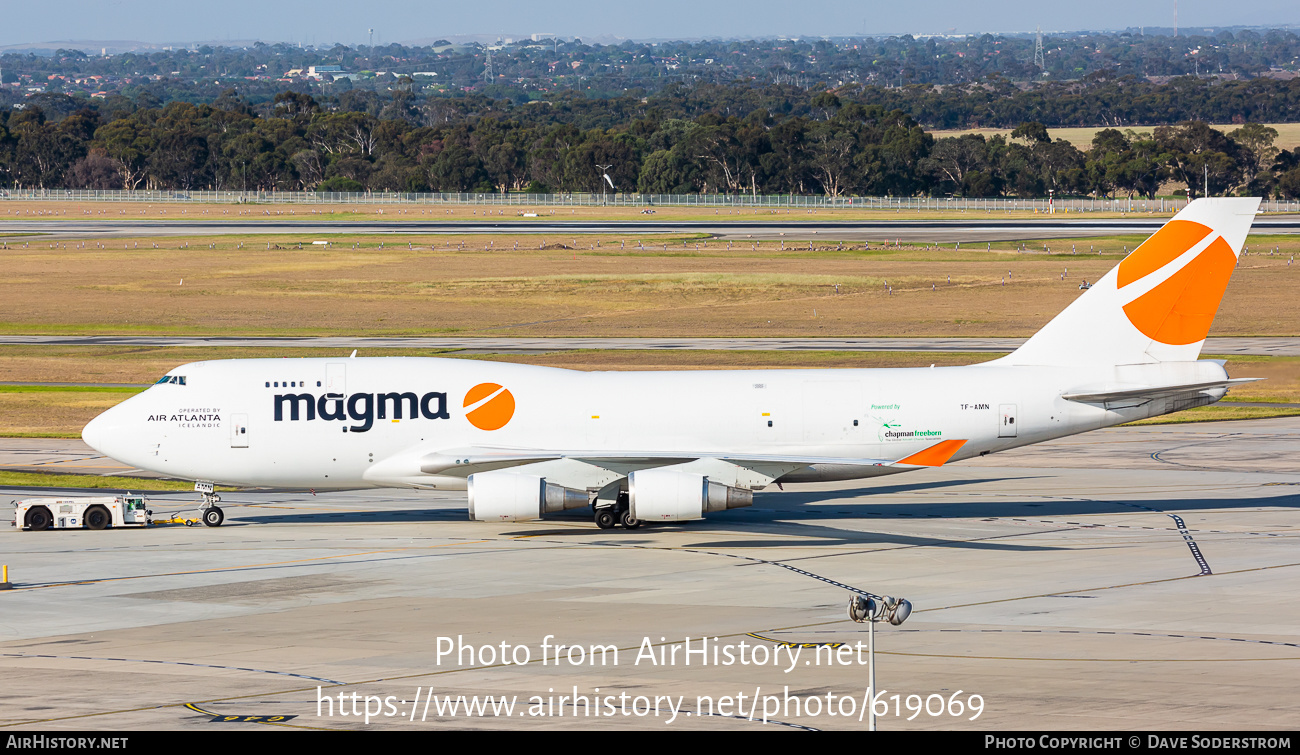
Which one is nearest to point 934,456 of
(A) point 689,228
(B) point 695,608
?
(B) point 695,608

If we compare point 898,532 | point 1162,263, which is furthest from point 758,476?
point 1162,263

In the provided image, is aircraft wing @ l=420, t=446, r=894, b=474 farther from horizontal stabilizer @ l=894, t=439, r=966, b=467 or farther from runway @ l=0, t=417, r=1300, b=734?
runway @ l=0, t=417, r=1300, b=734

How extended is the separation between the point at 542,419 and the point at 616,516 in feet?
11.0

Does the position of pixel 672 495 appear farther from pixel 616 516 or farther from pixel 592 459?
pixel 616 516

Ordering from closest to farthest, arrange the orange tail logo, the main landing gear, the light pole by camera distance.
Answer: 1. the light pole
2. the main landing gear
3. the orange tail logo

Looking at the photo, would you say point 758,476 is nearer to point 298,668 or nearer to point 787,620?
point 787,620

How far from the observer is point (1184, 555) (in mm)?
33406

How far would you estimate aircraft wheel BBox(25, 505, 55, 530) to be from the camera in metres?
38.3

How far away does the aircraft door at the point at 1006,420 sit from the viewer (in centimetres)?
3775

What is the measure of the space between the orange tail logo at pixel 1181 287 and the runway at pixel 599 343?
119 ft

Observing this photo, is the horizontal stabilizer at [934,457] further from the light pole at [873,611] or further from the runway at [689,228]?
the runway at [689,228]

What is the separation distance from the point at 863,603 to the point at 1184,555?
1926 cm

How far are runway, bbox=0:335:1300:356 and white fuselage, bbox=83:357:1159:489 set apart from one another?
Answer: 37.7m

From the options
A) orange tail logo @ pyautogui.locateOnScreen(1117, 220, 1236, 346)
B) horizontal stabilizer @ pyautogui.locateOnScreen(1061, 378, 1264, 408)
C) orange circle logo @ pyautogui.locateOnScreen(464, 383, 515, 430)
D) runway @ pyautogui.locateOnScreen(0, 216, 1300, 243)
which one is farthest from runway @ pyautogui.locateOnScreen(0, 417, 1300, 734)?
runway @ pyautogui.locateOnScreen(0, 216, 1300, 243)
